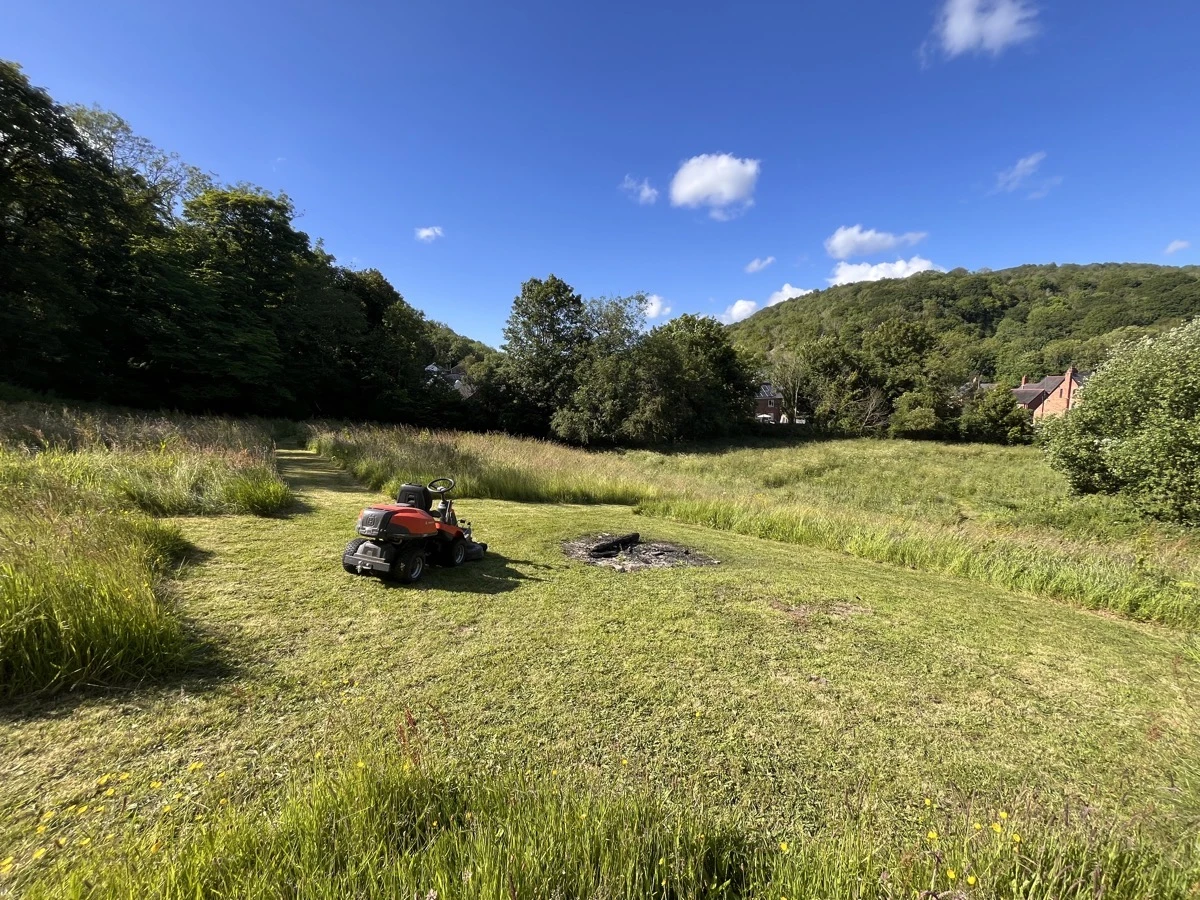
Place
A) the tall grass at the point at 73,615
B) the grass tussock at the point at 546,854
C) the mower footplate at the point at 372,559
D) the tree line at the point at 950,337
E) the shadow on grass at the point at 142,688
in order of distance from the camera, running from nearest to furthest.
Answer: the grass tussock at the point at 546,854 < the shadow on grass at the point at 142,688 < the tall grass at the point at 73,615 < the mower footplate at the point at 372,559 < the tree line at the point at 950,337

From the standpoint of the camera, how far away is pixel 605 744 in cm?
237

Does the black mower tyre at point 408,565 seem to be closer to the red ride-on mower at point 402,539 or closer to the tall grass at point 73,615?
the red ride-on mower at point 402,539

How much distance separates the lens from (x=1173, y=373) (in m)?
10.4

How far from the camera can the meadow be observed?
1483 millimetres

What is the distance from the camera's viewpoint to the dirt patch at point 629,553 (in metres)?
5.54

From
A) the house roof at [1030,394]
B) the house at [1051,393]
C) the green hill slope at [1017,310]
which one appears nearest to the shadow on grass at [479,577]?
the house at [1051,393]

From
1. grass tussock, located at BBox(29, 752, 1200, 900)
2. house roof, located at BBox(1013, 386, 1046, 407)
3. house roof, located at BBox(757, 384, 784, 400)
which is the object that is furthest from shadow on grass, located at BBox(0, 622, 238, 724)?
house roof, located at BBox(1013, 386, 1046, 407)

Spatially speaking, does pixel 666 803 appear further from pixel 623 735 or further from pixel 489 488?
pixel 489 488

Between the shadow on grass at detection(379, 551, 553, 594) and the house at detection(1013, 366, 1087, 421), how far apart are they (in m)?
44.1

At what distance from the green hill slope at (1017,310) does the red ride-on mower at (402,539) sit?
4942 cm

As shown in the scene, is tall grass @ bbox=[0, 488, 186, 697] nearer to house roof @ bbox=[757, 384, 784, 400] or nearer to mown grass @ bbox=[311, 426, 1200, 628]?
mown grass @ bbox=[311, 426, 1200, 628]

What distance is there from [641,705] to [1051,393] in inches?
2062

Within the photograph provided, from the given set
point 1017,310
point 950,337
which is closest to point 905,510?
point 950,337

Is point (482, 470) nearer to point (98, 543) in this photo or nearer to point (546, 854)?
point (98, 543)
